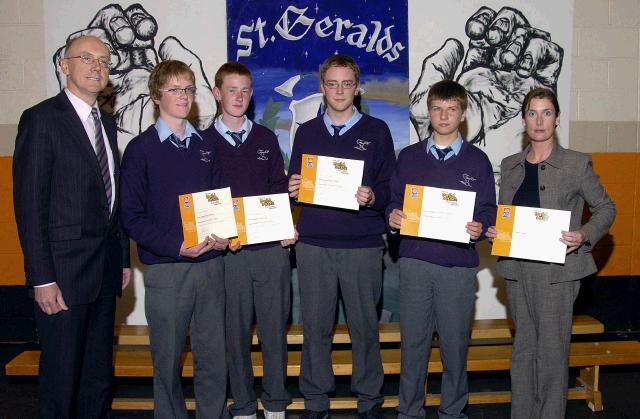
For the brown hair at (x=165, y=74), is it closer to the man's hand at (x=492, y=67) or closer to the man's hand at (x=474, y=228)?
the man's hand at (x=474, y=228)

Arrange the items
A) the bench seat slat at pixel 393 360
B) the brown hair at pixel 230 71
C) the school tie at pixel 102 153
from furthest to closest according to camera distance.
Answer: the bench seat slat at pixel 393 360 < the brown hair at pixel 230 71 < the school tie at pixel 102 153

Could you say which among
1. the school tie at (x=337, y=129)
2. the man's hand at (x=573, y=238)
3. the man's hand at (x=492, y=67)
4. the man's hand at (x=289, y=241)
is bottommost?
the man's hand at (x=289, y=241)

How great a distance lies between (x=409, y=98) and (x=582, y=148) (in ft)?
4.83

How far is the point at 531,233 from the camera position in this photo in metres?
2.92

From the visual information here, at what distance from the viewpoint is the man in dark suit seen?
258cm

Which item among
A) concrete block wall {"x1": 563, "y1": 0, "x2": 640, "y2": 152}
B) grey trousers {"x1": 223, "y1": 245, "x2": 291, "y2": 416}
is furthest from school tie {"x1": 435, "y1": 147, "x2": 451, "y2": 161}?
concrete block wall {"x1": 563, "y1": 0, "x2": 640, "y2": 152}

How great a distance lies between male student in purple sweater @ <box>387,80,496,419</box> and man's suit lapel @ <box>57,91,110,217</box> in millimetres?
1483

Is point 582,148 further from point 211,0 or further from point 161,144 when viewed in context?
point 161,144

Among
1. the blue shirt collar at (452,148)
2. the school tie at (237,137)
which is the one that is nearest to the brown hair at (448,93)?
the blue shirt collar at (452,148)

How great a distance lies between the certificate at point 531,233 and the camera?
2889 mm

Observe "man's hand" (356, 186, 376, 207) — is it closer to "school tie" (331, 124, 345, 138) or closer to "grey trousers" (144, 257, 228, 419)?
"school tie" (331, 124, 345, 138)

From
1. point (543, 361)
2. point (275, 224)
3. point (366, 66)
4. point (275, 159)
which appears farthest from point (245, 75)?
point (543, 361)

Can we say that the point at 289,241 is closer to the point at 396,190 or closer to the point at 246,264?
the point at 246,264

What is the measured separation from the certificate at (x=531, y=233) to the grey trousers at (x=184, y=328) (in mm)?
1435
